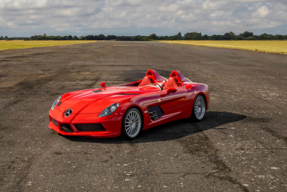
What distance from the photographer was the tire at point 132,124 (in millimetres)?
5539

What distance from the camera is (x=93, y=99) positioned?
18.5ft

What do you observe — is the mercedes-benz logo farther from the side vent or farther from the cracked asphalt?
the side vent

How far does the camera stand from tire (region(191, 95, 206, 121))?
697 cm

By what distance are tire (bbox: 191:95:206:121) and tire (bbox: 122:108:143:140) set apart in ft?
5.44

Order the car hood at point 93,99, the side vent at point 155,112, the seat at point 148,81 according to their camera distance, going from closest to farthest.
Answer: the car hood at point 93,99
the side vent at point 155,112
the seat at point 148,81

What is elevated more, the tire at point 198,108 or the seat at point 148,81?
the seat at point 148,81

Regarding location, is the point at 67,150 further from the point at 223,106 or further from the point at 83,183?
the point at 223,106

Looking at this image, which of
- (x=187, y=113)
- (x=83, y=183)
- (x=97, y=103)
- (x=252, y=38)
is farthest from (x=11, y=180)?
(x=252, y=38)

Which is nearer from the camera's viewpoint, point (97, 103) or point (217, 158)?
point (217, 158)

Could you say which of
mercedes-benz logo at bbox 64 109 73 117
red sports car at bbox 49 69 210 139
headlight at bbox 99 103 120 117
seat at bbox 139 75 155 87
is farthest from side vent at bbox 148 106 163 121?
mercedes-benz logo at bbox 64 109 73 117

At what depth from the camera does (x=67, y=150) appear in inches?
203

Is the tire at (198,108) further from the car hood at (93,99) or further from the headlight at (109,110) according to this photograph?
the headlight at (109,110)

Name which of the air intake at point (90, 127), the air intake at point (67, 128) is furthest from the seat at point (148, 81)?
the air intake at point (67, 128)

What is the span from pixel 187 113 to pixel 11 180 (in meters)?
3.95
